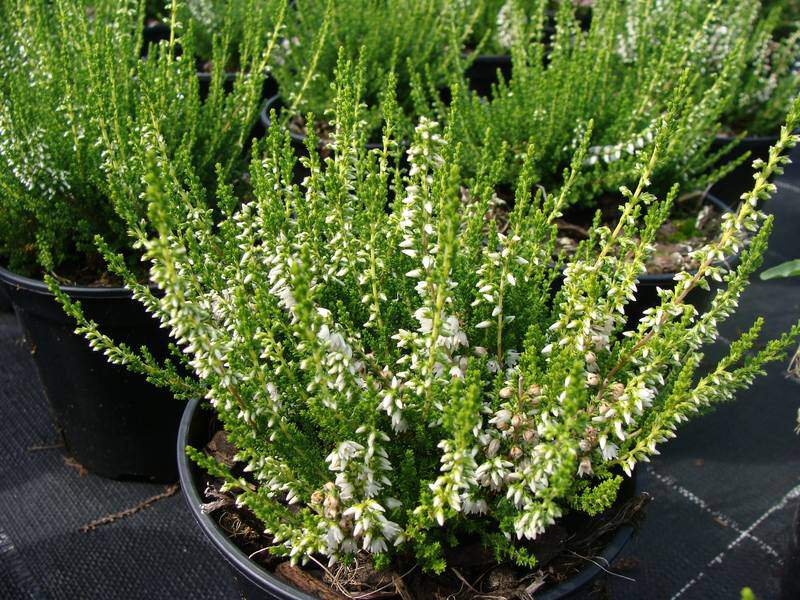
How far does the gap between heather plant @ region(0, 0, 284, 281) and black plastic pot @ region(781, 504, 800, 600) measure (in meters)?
1.91

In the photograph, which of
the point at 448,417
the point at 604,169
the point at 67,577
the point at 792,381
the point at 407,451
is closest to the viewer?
the point at 448,417

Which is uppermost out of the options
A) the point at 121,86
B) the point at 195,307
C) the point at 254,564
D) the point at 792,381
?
the point at 121,86

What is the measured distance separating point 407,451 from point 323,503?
0.18 m

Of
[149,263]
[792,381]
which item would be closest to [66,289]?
[149,263]

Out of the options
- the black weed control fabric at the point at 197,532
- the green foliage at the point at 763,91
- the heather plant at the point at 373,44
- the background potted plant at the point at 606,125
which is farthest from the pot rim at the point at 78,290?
the green foliage at the point at 763,91

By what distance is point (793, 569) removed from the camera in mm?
2129

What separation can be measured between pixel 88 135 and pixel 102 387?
80cm

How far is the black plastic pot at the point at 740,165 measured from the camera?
403 cm

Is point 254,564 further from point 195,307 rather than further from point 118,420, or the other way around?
point 118,420

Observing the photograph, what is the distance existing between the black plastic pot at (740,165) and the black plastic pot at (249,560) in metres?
2.90

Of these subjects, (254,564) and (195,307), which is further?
(254,564)

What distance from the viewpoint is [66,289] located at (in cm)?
220

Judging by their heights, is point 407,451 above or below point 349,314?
below

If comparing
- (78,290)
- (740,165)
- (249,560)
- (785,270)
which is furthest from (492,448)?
(740,165)
